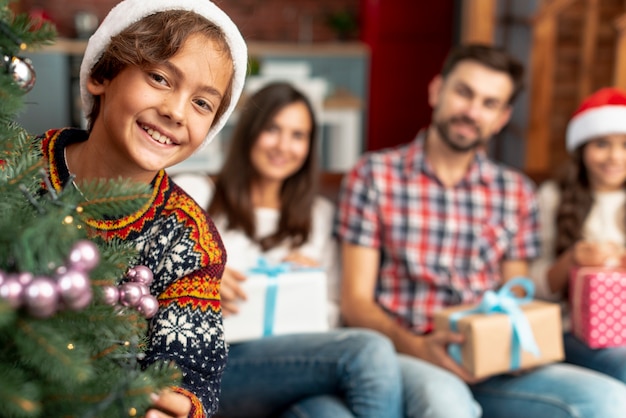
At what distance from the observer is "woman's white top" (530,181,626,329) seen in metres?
2.01

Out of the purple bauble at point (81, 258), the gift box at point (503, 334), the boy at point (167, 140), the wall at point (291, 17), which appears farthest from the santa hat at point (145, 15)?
the wall at point (291, 17)

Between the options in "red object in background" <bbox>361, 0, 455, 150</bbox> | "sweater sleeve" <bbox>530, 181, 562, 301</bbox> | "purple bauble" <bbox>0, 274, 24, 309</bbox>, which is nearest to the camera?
"purple bauble" <bbox>0, 274, 24, 309</bbox>

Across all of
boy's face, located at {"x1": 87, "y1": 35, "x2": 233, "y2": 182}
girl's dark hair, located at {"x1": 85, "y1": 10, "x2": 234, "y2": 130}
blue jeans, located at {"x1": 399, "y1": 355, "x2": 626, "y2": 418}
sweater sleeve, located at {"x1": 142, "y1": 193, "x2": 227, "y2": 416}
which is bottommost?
blue jeans, located at {"x1": 399, "y1": 355, "x2": 626, "y2": 418}

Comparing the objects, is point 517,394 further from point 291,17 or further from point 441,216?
point 291,17

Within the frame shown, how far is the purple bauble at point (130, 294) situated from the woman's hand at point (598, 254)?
4.18 ft

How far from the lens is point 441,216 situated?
2.00 metres

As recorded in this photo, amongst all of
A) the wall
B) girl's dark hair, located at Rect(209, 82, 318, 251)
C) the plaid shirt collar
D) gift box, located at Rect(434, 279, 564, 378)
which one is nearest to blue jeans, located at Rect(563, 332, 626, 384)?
gift box, located at Rect(434, 279, 564, 378)

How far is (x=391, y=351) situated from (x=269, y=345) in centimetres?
26

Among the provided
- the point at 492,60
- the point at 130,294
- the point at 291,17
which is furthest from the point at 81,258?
the point at 291,17

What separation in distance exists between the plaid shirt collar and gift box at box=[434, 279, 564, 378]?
0.38 metres

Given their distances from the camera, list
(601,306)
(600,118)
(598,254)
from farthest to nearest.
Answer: (600,118), (598,254), (601,306)

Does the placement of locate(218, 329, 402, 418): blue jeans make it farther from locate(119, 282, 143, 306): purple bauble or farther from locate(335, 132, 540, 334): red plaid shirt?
locate(119, 282, 143, 306): purple bauble

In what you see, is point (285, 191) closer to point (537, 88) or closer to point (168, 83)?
point (168, 83)

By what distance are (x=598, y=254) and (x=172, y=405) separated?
1.22 meters
